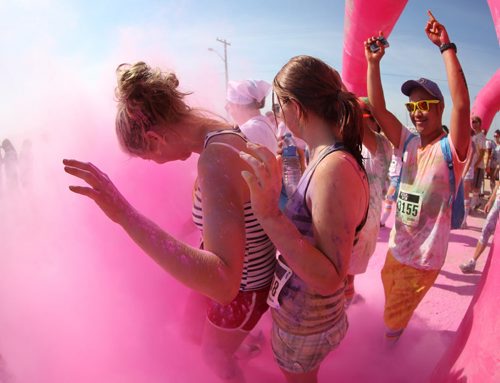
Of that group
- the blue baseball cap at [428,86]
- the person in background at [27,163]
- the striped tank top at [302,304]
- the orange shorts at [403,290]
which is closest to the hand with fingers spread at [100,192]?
the striped tank top at [302,304]

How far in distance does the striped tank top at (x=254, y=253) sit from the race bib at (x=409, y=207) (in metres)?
0.98

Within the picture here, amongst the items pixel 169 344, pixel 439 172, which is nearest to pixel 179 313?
pixel 169 344

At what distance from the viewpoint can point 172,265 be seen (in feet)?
2.95

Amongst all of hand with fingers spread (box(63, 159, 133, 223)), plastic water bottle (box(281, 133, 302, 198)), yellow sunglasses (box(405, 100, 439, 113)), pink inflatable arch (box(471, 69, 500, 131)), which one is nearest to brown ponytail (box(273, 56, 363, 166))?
hand with fingers spread (box(63, 159, 133, 223))

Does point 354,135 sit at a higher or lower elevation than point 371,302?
higher

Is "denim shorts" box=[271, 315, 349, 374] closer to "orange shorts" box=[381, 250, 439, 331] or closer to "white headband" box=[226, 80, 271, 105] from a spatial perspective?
"orange shorts" box=[381, 250, 439, 331]

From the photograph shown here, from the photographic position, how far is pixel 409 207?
195 cm

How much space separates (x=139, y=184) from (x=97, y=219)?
0.29m

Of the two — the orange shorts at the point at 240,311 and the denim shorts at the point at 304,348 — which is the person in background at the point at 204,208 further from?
the denim shorts at the point at 304,348

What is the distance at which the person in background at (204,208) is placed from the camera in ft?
2.99

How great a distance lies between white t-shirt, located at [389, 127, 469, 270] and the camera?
71.6 inches

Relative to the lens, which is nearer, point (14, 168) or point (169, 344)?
point (169, 344)

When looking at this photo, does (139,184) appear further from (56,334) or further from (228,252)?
(228,252)

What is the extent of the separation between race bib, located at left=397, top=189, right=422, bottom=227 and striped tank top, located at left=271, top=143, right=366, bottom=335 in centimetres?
94
